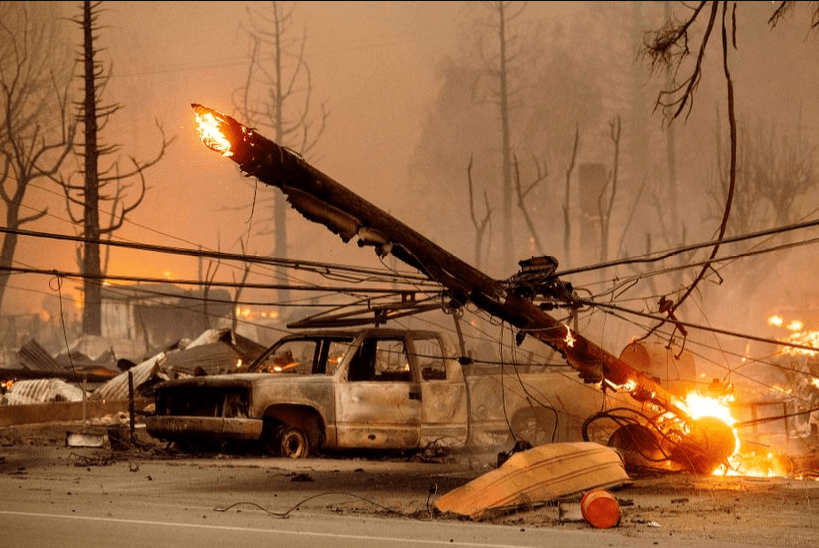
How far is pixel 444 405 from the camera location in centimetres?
1473

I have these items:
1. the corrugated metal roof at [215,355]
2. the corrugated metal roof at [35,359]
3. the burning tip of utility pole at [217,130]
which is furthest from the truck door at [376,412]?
the corrugated metal roof at [35,359]

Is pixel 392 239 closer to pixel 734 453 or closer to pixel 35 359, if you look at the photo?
pixel 734 453

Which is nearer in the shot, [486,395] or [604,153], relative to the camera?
[486,395]

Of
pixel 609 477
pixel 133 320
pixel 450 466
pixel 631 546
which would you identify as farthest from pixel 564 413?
pixel 133 320

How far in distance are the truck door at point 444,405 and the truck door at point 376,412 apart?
138 millimetres

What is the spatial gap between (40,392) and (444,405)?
11.9 metres

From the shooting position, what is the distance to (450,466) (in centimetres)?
1426

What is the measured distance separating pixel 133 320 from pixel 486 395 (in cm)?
3484

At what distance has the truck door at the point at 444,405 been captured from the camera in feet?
47.9

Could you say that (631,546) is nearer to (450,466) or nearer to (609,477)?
(609,477)

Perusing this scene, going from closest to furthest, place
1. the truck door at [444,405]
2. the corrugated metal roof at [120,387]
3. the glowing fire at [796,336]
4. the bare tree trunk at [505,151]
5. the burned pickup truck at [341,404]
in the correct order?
the burned pickup truck at [341,404] → the truck door at [444,405] → the corrugated metal roof at [120,387] → the glowing fire at [796,336] → the bare tree trunk at [505,151]

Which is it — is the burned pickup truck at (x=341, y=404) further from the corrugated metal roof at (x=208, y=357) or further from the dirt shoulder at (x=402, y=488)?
the corrugated metal roof at (x=208, y=357)

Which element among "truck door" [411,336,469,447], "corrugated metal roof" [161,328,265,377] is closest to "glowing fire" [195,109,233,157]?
"truck door" [411,336,469,447]

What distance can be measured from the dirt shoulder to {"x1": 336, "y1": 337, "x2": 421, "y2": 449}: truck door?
0.35 m
